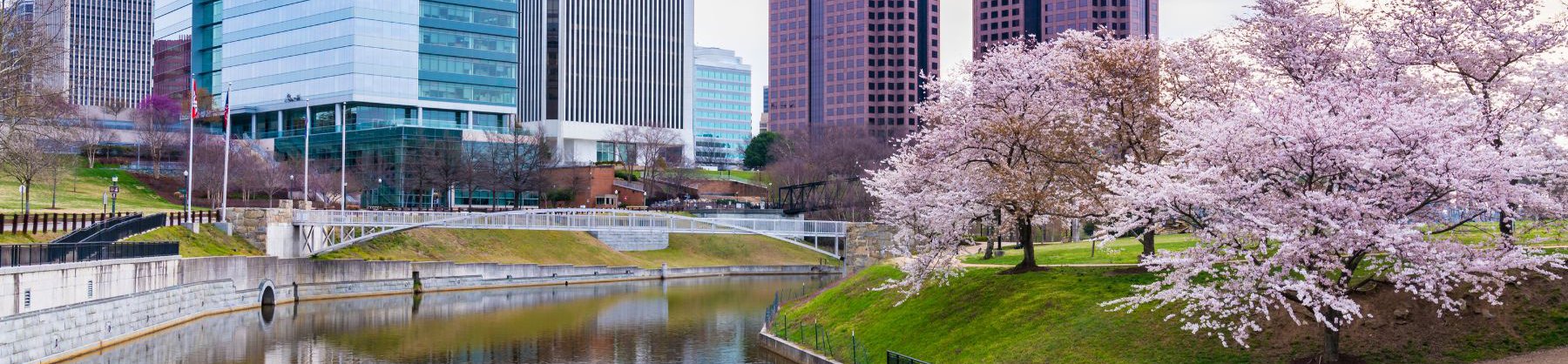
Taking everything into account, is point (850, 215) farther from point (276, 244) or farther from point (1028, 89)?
point (1028, 89)

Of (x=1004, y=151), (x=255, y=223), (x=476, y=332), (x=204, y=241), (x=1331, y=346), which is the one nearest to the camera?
(x=1331, y=346)

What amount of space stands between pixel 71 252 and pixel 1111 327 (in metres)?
34.7

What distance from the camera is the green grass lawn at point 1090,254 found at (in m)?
50.0

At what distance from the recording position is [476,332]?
204ft

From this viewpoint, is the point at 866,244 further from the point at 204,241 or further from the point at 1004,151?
the point at 204,241

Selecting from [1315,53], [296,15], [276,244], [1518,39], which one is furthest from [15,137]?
[296,15]

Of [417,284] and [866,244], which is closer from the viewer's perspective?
[866,244]

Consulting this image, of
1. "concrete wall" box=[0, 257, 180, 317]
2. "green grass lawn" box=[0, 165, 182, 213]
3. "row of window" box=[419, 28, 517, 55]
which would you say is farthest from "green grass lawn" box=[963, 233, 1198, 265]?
"row of window" box=[419, 28, 517, 55]

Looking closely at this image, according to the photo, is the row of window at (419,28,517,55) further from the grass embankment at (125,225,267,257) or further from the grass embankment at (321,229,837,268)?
the grass embankment at (125,225,267,257)

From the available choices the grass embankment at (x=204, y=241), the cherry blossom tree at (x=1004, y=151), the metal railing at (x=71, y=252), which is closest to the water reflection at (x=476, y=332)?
the metal railing at (x=71, y=252)

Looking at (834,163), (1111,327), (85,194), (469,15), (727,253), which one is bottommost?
(727,253)

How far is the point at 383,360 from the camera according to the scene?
50688 millimetres

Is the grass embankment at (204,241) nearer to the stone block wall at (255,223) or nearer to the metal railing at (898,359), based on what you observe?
the stone block wall at (255,223)

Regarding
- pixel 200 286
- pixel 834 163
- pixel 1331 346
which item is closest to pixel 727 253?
pixel 834 163
